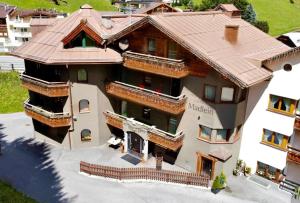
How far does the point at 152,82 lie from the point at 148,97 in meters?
2.07

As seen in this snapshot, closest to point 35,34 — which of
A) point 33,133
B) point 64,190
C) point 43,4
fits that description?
point 33,133

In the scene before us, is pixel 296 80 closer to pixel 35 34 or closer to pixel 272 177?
pixel 272 177

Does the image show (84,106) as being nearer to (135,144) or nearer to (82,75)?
(82,75)

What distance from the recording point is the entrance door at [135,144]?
29.7 m

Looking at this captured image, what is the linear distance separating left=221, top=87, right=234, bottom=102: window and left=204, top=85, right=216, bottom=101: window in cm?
70

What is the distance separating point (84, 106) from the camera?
30.2m

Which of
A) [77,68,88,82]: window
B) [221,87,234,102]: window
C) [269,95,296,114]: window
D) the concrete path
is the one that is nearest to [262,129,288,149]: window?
[269,95,296,114]: window

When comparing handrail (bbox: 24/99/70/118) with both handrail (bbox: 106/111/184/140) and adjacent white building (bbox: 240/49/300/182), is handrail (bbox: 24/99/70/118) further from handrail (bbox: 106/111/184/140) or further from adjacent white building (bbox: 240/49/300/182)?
adjacent white building (bbox: 240/49/300/182)

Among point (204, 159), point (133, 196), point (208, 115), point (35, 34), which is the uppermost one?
point (35, 34)

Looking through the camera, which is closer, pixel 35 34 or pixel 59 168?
pixel 59 168

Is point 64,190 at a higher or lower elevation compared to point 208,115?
lower

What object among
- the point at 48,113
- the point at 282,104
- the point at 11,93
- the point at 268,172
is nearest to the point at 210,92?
the point at 282,104

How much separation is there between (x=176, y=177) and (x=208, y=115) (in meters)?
5.91

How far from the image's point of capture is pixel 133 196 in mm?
24562
